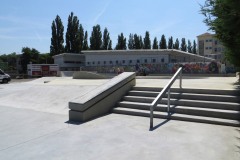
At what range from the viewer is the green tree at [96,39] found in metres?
62.8

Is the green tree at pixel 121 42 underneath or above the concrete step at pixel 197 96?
above

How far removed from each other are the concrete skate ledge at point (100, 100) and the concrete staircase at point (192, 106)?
0.98 feet

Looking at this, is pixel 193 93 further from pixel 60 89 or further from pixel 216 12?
pixel 60 89

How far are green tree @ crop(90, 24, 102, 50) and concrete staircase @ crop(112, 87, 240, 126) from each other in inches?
2159

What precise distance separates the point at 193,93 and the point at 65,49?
5476 cm

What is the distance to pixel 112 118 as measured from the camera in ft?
25.0

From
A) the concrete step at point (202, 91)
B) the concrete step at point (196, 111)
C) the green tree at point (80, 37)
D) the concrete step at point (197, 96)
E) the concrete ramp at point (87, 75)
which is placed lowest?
the concrete step at point (196, 111)

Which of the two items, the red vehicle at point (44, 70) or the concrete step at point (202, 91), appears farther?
the red vehicle at point (44, 70)

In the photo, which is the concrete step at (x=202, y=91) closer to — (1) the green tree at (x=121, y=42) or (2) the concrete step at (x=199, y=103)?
(2) the concrete step at (x=199, y=103)

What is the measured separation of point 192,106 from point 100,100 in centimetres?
279

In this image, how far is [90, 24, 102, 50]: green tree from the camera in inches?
2472

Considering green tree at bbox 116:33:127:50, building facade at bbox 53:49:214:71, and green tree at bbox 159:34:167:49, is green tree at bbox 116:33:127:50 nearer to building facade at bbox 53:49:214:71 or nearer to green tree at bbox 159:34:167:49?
green tree at bbox 159:34:167:49

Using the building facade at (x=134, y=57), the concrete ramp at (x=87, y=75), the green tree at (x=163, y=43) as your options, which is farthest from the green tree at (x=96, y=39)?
the concrete ramp at (x=87, y=75)

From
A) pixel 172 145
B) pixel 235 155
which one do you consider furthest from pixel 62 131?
pixel 235 155
